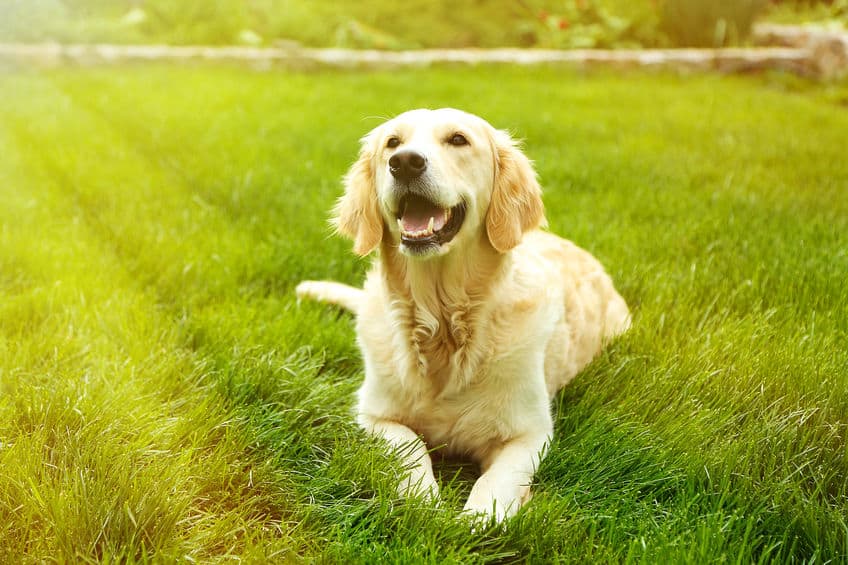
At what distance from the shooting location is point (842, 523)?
167 centimetres

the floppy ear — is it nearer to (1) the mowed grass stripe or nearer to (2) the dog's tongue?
(2) the dog's tongue

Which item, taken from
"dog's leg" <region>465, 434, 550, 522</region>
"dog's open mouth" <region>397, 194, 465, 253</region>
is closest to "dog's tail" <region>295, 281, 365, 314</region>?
"dog's open mouth" <region>397, 194, 465, 253</region>

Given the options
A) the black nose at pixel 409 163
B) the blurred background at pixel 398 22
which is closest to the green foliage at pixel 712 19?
the blurred background at pixel 398 22

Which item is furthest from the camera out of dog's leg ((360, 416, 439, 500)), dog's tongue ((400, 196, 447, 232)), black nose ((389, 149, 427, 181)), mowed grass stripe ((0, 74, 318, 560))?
dog's tongue ((400, 196, 447, 232))

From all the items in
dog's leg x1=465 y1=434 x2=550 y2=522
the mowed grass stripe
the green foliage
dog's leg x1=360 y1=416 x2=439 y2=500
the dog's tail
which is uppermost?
the green foliage

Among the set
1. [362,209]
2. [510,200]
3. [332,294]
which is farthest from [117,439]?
[510,200]

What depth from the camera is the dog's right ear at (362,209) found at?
2.38 m

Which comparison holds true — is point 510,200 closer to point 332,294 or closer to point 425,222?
point 425,222

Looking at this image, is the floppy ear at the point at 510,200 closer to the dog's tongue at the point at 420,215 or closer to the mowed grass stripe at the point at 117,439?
the dog's tongue at the point at 420,215

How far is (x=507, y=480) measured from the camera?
76.5 inches

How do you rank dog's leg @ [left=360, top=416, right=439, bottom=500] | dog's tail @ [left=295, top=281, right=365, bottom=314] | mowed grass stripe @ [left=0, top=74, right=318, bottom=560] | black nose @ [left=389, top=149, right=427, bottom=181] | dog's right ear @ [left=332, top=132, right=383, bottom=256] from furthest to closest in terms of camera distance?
dog's tail @ [left=295, top=281, right=365, bottom=314] < dog's right ear @ [left=332, top=132, right=383, bottom=256] < black nose @ [left=389, top=149, right=427, bottom=181] < dog's leg @ [left=360, top=416, right=439, bottom=500] < mowed grass stripe @ [left=0, top=74, right=318, bottom=560]

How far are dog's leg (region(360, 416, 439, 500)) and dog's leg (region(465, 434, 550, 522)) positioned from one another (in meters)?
0.11

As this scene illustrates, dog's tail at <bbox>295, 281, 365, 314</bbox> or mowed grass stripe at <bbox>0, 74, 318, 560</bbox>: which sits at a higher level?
mowed grass stripe at <bbox>0, 74, 318, 560</bbox>

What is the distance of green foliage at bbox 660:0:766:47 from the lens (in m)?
8.59
